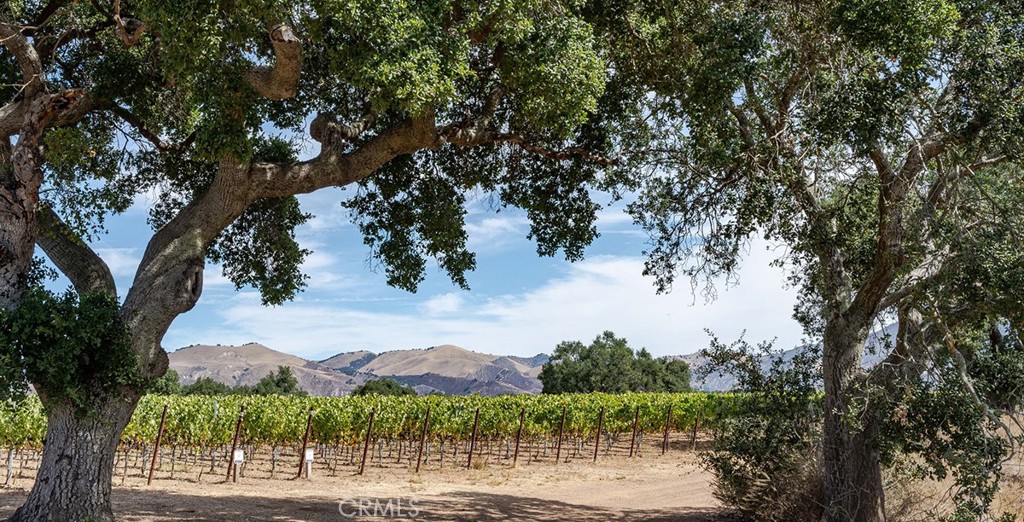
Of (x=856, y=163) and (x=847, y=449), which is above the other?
(x=856, y=163)

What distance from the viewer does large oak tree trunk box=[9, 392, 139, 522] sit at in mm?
8961

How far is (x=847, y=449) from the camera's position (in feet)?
33.9

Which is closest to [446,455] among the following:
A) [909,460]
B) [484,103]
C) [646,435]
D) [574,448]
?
[574,448]

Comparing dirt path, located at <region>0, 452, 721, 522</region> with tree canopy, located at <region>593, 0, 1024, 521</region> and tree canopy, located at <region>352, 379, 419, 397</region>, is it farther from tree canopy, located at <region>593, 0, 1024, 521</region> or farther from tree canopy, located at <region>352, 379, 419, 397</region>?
tree canopy, located at <region>352, 379, 419, 397</region>

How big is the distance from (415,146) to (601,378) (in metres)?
44.8

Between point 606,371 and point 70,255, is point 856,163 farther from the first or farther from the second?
point 606,371

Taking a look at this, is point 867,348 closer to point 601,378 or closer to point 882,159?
point 882,159

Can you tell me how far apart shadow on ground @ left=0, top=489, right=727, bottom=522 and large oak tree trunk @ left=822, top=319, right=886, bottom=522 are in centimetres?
317

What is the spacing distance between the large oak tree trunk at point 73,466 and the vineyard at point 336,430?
7.46 metres

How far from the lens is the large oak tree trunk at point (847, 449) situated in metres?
10.2

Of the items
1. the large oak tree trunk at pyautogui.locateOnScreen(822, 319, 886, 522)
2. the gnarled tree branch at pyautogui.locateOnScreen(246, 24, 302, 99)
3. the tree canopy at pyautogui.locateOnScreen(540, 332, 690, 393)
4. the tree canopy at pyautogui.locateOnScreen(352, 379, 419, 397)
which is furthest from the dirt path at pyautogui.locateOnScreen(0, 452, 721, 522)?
the tree canopy at pyautogui.locateOnScreen(540, 332, 690, 393)

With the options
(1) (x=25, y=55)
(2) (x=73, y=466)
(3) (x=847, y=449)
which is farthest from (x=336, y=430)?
(3) (x=847, y=449)

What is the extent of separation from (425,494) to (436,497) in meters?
0.54

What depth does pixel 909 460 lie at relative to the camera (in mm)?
10094
